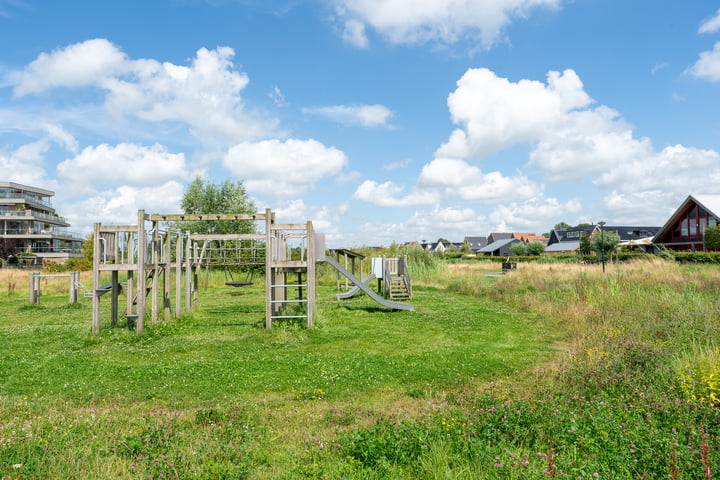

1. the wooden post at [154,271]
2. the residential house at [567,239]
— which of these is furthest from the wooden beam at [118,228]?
the residential house at [567,239]

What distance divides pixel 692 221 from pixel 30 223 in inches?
3209

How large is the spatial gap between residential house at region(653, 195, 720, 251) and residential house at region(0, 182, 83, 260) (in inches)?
2921

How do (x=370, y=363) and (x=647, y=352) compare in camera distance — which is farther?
(x=370, y=363)

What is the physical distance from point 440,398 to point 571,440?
2.07 metres

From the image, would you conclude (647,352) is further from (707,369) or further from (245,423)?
(245,423)

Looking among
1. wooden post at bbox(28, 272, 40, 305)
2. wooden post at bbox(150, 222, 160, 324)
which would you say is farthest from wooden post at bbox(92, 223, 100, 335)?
wooden post at bbox(28, 272, 40, 305)

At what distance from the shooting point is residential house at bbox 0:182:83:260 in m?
61.3

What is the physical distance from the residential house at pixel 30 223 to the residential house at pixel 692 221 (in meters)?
74.2

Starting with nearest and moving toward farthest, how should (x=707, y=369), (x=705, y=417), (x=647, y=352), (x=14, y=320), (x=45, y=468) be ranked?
1. (x=45, y=468)
2. (x=705, y=417)
3. (x=707, y=369)
4. (x=647, y=352)
5. (x=14, y=320)

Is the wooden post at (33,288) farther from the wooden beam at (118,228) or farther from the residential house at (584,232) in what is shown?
the residential house at (584,232)

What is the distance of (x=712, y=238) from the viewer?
3812 cm

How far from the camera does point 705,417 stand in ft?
16.4

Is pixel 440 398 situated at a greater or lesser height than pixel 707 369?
lesser

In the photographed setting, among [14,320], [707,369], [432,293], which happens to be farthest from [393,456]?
[432,293]
